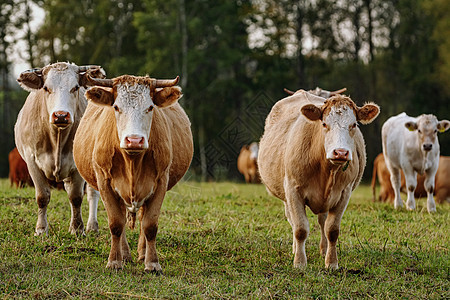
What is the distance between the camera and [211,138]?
2761 cm

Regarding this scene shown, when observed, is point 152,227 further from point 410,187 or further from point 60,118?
point 410,187

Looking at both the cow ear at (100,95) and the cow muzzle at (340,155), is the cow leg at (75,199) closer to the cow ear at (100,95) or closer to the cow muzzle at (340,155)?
the cow ear at (100,95)

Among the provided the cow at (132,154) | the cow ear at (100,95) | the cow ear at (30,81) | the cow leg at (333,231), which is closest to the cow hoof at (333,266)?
the cow leg at (333,231)

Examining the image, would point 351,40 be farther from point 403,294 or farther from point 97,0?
point 403,294

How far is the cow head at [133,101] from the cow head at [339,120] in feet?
4.87

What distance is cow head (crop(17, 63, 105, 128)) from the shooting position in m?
6.64

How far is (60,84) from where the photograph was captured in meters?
6.82

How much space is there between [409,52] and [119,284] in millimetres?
28980

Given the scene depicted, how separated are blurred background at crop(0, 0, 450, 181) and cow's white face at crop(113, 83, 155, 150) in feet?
66.7

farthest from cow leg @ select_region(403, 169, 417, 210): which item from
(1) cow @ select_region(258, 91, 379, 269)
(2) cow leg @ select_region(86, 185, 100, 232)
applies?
(2) cow leg @ select_region(86, 185, 100, 232)

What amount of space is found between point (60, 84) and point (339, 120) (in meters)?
3.52

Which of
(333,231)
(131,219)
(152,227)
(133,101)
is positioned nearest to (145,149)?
(133,101)

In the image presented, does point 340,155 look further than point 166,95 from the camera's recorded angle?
No

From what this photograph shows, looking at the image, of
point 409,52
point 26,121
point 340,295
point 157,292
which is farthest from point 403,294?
point 409,52
